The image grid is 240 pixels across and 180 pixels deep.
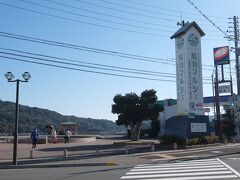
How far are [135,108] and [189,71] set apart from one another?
9641 mm

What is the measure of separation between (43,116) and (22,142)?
73970 millimetres

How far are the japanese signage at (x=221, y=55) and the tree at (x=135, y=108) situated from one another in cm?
1155

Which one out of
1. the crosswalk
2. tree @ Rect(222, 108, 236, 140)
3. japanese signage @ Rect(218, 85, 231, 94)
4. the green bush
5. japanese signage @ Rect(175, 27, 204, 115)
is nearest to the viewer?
the crosswalk

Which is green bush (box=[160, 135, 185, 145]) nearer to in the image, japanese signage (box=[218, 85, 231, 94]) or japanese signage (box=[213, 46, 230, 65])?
japanese signage (box=[213, 46, 230, 65])

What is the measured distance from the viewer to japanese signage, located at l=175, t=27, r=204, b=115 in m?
37.2

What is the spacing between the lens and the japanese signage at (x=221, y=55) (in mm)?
52875

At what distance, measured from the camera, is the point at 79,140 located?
5297 cm

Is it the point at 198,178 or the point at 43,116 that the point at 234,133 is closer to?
the point at 198,178

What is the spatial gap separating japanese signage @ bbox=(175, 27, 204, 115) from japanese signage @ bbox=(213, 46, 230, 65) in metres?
15.2

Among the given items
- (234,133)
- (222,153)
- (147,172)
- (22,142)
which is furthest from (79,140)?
(147,172)

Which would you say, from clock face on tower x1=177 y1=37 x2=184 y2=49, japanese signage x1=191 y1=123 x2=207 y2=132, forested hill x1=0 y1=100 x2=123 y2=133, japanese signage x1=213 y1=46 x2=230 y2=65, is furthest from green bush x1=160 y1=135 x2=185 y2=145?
forested hill x1=0 y1=100 x2=123 y2=133

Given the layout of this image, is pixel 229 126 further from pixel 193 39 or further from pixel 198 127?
pixel 193 39

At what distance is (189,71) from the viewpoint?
37.3 meters

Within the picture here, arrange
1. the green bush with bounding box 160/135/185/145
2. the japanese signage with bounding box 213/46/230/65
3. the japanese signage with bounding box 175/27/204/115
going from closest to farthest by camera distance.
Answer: the green bush with bounding box 160/135/185/145 < the japanese signage with bounding box 175/27/204/115 < the japanese signage with bounding box 213/46/230/65
